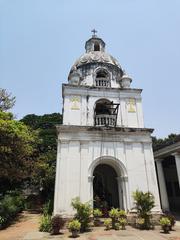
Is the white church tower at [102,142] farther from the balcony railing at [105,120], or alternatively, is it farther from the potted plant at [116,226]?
the potted plant at [116,226]

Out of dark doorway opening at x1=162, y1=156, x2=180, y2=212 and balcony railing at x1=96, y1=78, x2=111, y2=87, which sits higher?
balcony railing at x1=96, y1=78, x2=111, y2=87

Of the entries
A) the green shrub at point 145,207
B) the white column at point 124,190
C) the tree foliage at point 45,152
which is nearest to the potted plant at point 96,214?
the white column at point 124,190

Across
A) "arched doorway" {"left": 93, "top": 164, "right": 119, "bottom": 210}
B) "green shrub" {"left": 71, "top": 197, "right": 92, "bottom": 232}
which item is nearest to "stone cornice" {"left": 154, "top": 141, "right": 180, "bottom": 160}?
"arched doorway" {"left": 93, "top": 164, "right": 119, "bottom": 210}

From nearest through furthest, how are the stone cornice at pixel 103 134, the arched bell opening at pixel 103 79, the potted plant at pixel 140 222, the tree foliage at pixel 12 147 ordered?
the potted plant at pixel 140 222 < the tree foliage at pixel 12 147 < the stone cornice at pixel 103 134 < the arched bell opening at pixel 103 79

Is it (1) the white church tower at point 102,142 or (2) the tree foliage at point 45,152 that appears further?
(2) the tree foliage at point 45,152

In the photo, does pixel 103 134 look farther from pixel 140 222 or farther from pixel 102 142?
pixel 140 222

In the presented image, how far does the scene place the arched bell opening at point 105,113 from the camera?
13.7 metres

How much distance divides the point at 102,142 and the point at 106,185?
16.6ft

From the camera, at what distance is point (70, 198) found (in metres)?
11.0

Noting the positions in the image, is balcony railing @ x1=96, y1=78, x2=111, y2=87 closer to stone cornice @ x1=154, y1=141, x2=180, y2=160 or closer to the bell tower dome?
the bell tower dome

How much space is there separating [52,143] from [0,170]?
15295mm

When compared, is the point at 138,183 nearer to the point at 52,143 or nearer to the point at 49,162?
the point at 49,162

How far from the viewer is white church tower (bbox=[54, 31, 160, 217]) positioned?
11469 mm

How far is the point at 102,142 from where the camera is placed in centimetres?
1259
